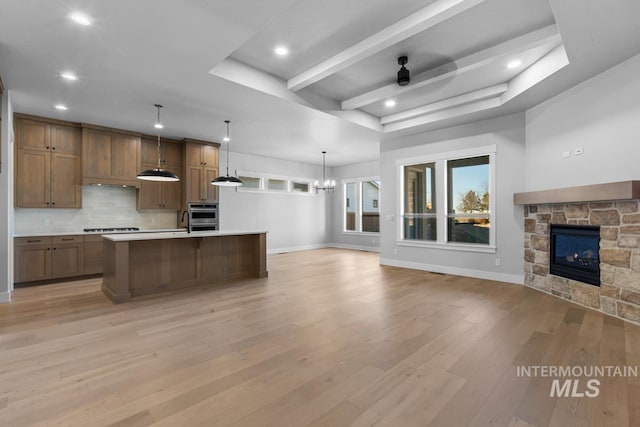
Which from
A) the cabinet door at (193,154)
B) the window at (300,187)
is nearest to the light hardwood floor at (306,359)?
the cabinet door at (193,154)

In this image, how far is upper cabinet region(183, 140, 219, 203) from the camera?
6.75 m

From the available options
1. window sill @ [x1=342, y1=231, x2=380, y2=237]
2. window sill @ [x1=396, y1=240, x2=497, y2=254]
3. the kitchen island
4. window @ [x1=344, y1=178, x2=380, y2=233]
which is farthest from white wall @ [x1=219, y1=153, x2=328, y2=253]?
window sill @ [x1=396, y1=240, x2=497, y2=254]

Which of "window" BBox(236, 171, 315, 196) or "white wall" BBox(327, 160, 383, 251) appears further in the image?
"white wall" BBox(327, 160, 383, 251)

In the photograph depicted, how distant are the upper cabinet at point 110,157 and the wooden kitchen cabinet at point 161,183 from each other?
0.18m

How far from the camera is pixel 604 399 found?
1943mm

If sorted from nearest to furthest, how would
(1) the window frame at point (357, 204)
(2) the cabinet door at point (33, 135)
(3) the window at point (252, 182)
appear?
1. (2) the cabinet door at point (33, 135)
2. (3) the window at point (252, 182)
3. (1) the window frame at point (357, 204)

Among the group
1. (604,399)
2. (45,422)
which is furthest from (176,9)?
(604,399)

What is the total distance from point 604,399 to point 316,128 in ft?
17.2

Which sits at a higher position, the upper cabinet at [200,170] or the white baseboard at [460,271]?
the upper cabinet at [200,170]

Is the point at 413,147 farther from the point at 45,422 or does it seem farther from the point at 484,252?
the point at 45,422

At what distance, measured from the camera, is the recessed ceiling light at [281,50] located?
11.5ft

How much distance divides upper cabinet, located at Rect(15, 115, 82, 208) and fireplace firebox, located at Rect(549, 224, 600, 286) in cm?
814

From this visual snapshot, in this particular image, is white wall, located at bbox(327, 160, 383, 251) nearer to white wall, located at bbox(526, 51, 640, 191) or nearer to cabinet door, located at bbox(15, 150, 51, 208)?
white wall, located at bbox(526, 51, 640, 191)

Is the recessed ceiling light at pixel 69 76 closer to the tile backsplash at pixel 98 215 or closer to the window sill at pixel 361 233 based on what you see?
the tile backsplash at pixel 98 215
